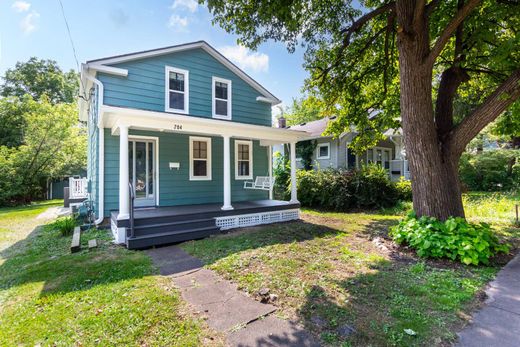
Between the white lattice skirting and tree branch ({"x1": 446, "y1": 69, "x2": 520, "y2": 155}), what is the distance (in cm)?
488

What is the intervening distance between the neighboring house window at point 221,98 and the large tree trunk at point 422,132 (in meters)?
6.14

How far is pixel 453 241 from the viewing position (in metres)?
4.57

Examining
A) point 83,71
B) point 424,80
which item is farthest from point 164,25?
point 424,80

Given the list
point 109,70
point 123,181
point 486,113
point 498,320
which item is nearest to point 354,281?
point 498,320

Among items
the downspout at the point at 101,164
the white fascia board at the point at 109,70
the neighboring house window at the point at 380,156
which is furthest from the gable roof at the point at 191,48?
the neighboring house window at the point at 380,156

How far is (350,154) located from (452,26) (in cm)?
1087

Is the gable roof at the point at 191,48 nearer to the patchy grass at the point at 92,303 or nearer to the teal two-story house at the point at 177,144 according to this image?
the teal two-story house at the point at 177,144

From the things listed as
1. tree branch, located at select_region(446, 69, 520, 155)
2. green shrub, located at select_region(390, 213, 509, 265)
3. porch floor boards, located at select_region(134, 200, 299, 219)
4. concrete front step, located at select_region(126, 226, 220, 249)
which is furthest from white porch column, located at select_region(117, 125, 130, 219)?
tree branch, located at select_region(446, 69, 520, 155)

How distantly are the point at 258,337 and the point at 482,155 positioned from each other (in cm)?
1788

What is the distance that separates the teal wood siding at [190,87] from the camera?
26.4 feet

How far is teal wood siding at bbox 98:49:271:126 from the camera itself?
806 cm

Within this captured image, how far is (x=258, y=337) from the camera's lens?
2.56 meters

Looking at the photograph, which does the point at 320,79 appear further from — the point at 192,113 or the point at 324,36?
the point at 192,113

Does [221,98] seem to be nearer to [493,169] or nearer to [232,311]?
[232,311]
